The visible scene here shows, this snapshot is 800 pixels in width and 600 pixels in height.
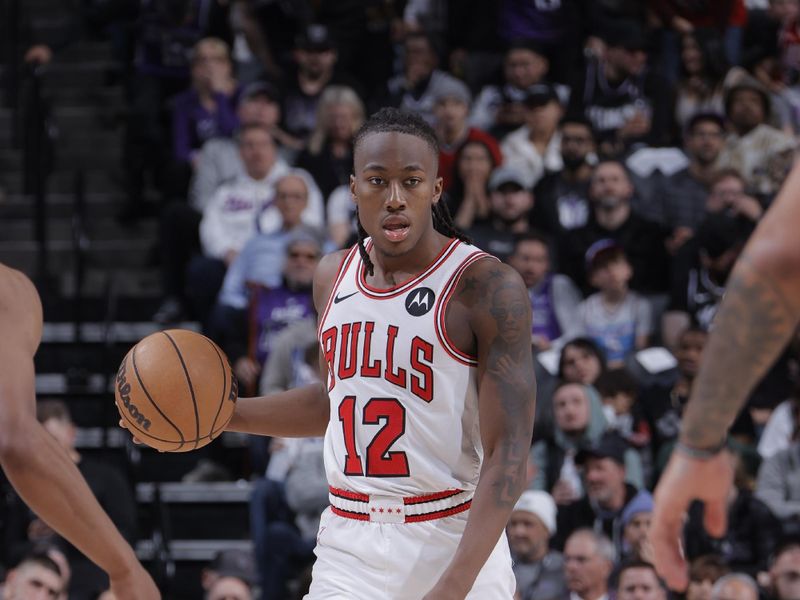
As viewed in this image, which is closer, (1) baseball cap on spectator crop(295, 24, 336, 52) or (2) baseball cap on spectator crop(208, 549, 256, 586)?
(2) baseball cap on spectator crop(208, 549, 256, 586)

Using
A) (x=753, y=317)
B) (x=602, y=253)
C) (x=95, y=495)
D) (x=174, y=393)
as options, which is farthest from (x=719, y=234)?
(x=753, y=317)

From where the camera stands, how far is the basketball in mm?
4543

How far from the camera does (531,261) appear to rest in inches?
375

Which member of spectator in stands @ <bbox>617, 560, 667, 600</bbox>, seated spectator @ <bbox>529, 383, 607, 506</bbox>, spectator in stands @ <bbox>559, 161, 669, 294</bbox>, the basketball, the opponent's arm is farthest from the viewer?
spectator in stands @ <bbox>559, 161, 669, 294</bbox>

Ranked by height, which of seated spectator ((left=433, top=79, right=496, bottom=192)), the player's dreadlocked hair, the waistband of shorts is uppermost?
the player's dreadlocked hair

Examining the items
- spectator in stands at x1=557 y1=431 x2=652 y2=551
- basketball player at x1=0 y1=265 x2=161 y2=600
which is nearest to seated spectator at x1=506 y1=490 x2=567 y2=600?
spectator in stands at x1=557 y1=431 x2=652 y2=551

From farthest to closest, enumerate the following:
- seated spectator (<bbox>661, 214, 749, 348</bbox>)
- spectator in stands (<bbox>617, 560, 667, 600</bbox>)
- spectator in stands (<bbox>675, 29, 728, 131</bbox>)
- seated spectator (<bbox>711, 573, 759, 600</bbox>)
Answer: spectator in stands (<bbox>675, 29, 728, 131</bbox>)
seated spectator (<bbox>661, 214, 749, 348</bbox>)
spectator in stands (<bbox>617, 560, 667, 600</bbox>)
seated spectator (<bbox>711, 573, 759, 600</bbox>)

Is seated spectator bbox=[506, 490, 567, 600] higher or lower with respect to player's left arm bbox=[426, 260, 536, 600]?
lower

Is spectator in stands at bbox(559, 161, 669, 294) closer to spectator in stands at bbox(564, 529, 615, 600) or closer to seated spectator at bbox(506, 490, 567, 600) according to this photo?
seated spectator at bbox(506, 490, 567, 600)

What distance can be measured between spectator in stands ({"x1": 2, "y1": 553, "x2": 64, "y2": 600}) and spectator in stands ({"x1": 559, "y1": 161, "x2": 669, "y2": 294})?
13.9 feet

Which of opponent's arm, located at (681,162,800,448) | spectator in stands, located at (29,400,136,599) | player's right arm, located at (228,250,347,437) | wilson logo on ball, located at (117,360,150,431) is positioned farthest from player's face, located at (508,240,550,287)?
opponent's arm, located at (681,162,800,448)

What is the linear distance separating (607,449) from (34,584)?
322cm

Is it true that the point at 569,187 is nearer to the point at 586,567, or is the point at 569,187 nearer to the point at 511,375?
the point at 586,567

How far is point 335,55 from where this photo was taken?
1166 centimetres
